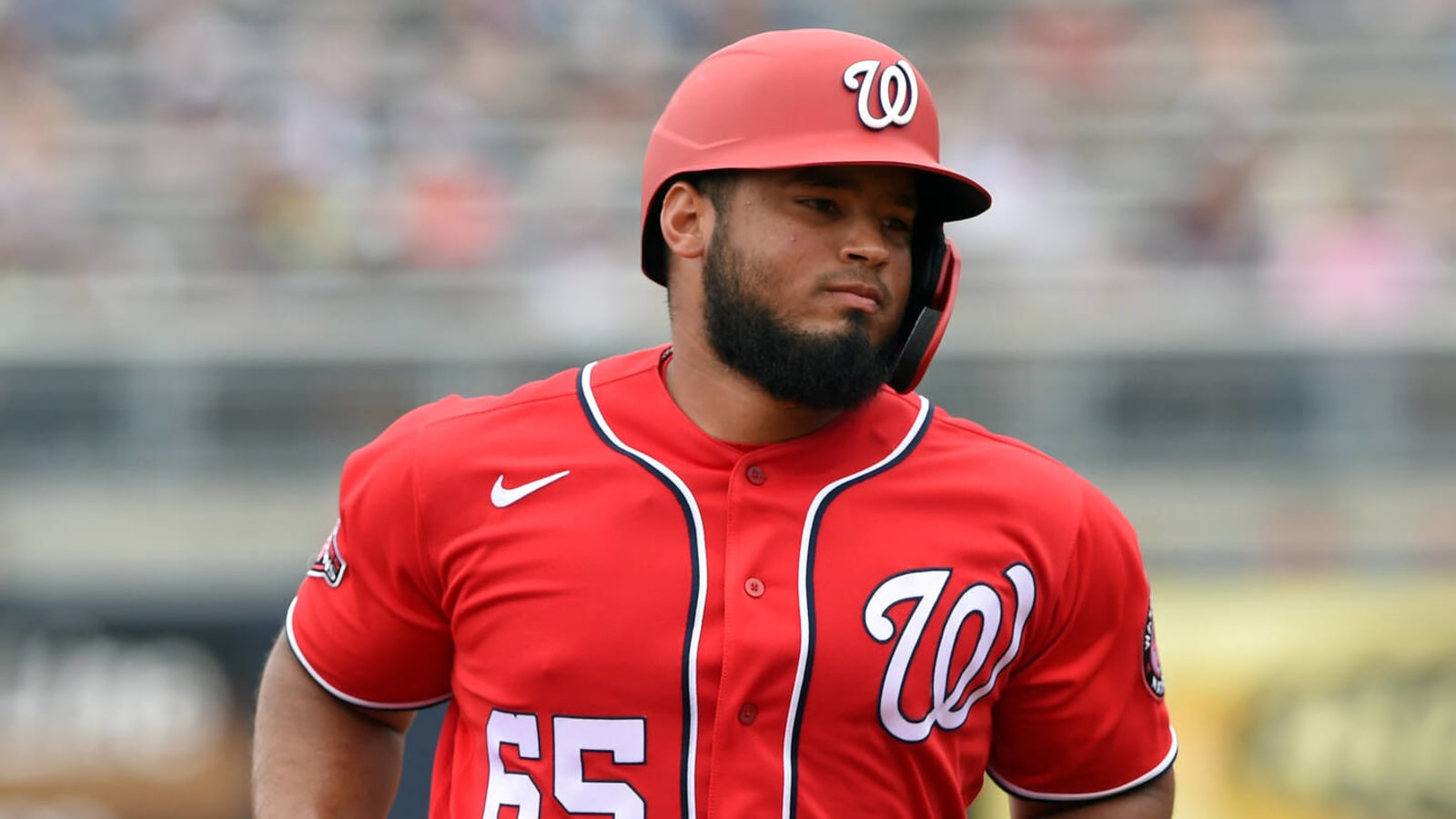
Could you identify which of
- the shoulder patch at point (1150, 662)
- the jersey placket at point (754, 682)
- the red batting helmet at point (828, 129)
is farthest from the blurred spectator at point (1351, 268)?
the jersey placket at point (754, 682)

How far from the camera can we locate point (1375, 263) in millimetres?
8797

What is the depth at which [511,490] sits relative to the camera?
2.95m

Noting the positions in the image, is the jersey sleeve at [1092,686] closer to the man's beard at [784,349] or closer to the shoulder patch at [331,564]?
the man's beard at [784,349]

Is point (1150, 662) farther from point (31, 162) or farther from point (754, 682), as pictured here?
point (31, 162)

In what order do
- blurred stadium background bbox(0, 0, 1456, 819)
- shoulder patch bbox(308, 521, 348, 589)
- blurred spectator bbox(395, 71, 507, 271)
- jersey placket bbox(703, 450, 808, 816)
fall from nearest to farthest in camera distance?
1. jersey placket bbox(703, 450, 808, 816)
2. shoulder patch bbox(308, 521, 348, 589)
3. blurred stadium background bbox(0, 0, 1456, 819)
4. blurred spectator bbox(395, 71, 507, 271)

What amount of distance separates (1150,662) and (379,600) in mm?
1196

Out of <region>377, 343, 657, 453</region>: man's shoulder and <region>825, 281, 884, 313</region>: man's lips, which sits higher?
<region>825, 281, 884, 313</region>: man's lips

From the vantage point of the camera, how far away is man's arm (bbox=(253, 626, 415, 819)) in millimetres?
3105

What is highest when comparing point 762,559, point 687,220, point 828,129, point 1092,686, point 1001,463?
point 828,129

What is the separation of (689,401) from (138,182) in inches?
291

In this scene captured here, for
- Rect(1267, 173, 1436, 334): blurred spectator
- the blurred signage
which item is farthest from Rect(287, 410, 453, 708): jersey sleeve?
Rect(1267, 173, 1436, 334): blurred spectator

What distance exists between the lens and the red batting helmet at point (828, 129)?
2859 mm

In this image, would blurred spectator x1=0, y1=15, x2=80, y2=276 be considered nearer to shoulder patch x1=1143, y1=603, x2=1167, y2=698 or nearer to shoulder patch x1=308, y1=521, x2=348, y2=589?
shoulder patch x1=308, y1=521, x2=348, y2=589

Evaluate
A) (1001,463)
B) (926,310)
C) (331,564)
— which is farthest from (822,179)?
(331,564)
